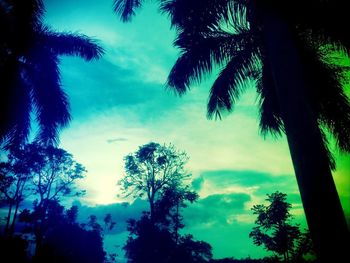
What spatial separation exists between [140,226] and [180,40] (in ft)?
66.2

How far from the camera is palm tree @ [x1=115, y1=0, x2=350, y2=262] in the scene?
305 centimetres

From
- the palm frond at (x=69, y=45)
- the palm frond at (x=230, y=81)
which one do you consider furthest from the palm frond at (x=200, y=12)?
the palm frond at (x=69, y=45)

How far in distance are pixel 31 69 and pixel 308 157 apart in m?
11.9

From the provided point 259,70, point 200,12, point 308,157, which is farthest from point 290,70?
point 259,70

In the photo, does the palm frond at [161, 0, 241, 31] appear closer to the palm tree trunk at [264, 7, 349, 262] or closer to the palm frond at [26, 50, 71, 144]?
the palm tree trunk at [264, 7, 349, 262]

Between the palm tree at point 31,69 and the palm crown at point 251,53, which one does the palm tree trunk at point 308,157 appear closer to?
the palm crown at point 251,53

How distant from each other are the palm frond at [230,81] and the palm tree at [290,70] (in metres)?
0.03

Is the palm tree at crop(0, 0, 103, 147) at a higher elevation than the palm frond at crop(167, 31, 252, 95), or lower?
higher

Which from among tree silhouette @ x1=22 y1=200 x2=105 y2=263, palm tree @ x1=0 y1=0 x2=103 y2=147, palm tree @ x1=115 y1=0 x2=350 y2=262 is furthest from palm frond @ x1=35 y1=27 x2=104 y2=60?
tree silhouette @ x1=22 y1=200 x2=105 y2=263

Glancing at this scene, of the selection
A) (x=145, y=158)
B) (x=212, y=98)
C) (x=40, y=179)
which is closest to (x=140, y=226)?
(x=145, y=158)

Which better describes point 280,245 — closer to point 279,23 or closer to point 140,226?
point 140,226

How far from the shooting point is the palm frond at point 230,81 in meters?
7.69

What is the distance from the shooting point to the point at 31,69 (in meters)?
11.2

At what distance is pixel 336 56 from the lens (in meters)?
8.52
